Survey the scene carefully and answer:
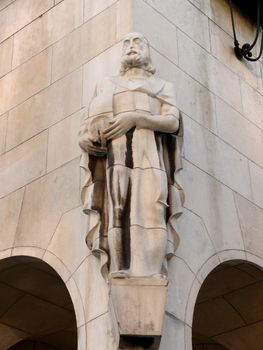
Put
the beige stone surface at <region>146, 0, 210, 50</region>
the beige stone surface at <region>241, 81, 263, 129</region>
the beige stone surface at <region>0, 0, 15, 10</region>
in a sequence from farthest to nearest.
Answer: the beige stone surface at <region>0, 0, 15, 10</region>
the beige stone surface at <region>241, 81, 263, 129</region>
the beige stone surface at <region>146, 0, 210, 50</region>

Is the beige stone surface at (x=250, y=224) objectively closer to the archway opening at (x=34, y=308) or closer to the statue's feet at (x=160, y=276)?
the statue's feet at (x=160, y=276)

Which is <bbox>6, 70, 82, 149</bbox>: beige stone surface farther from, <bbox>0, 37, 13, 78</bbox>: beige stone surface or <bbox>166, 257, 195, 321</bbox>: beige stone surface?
<bbox>166, 257, 195, 321</bbox>: beige stone surface

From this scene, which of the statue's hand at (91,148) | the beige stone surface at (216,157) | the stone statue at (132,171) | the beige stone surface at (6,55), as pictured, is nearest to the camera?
the stone statue at (132,171)

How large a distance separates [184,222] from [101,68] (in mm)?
2809

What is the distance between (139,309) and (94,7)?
5910 mm

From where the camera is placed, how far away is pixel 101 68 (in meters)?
12.1

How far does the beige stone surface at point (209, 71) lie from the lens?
12.9m

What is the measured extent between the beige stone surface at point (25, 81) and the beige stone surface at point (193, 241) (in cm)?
365

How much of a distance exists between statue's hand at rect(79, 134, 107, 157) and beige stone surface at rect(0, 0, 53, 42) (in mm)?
4362

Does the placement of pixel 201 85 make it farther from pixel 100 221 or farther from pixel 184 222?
pixel 100 221

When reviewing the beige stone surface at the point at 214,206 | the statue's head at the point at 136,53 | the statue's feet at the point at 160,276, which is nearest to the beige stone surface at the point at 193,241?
the beige stone surface at the point at 214,206

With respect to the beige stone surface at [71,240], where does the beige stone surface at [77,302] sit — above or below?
below

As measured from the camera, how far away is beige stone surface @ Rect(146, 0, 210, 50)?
1306 centimetres

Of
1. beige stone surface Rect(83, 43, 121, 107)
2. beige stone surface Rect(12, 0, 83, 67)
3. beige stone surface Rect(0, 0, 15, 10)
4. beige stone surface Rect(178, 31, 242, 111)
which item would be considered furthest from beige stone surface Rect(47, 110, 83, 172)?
beige stone surface Rect(0, 0, 15, 10)
